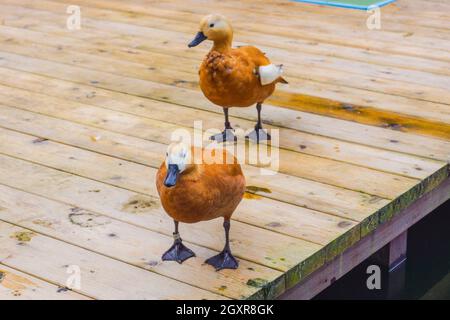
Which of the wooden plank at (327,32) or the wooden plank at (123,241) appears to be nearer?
the wooden plank at (123,241)

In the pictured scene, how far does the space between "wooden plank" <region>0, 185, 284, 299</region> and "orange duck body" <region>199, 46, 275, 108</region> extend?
76 centimetres

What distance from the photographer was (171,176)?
2391mm

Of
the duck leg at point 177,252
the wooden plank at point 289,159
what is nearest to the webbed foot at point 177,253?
the duck leg at point 177,252

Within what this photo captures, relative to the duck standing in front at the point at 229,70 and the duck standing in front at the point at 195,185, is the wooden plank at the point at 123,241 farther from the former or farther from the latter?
the duck standing in front at the point at 229,70

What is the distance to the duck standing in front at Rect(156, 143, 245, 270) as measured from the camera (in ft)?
7.91

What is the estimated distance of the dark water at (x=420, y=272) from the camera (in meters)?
3.84

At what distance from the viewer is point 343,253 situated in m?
3.01

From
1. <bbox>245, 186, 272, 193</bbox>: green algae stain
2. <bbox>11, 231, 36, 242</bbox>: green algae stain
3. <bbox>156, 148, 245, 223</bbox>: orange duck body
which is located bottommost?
<bbox>11, 231, 36, 242</bbox>: green algae stain

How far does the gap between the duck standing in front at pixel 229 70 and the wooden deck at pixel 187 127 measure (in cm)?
31

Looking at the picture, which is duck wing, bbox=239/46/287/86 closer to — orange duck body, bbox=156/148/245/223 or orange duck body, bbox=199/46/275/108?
orange duck body, bbox=199/46/275/108

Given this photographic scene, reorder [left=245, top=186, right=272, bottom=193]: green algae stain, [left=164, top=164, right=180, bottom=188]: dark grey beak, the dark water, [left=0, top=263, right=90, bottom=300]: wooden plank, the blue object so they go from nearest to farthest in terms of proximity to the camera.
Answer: [left=164, top=164, right=180, bottom=188]: dark grey beak < [left=0, top=263, right=90, bottom=300]: wooden plank < [left=245, top=186, right=272, bottom=193]: green algae stain < the dark water < the blue object
